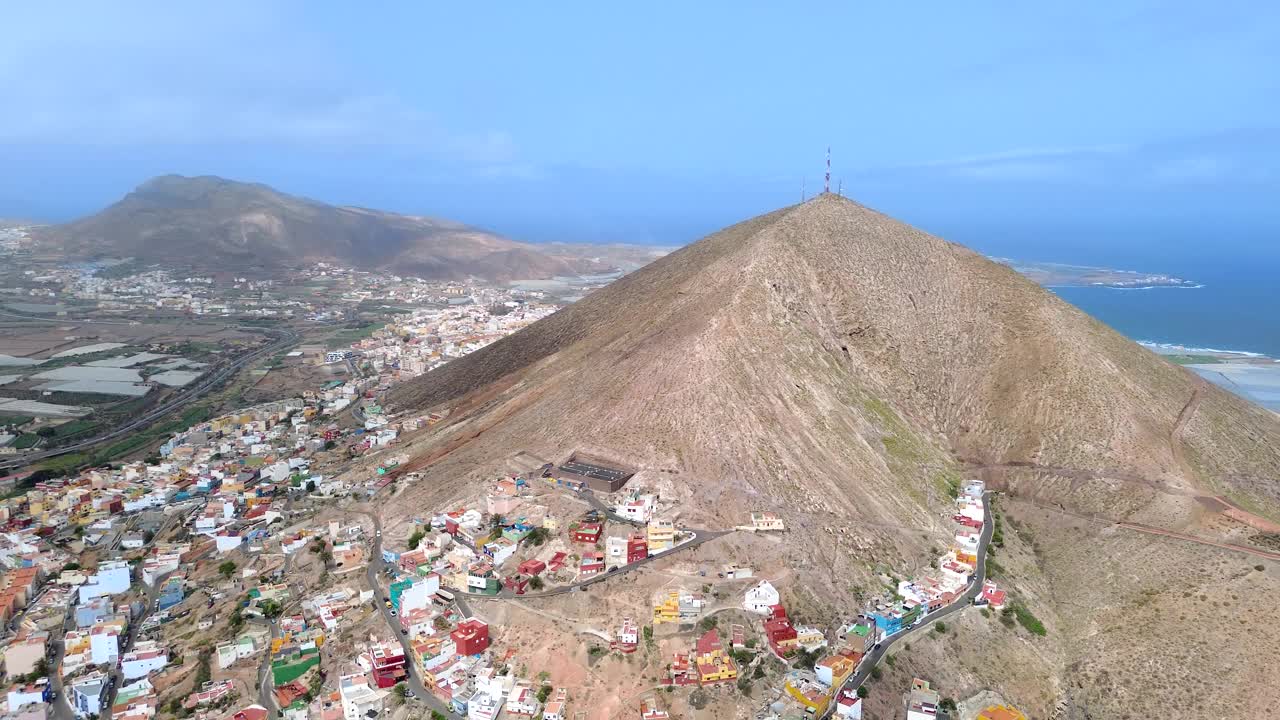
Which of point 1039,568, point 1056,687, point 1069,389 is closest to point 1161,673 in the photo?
point 1056,687

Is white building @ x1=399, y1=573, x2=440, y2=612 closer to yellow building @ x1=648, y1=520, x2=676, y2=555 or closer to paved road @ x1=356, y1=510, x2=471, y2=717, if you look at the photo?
paved road @ x1=356, y1=510, x2=471, y2=717

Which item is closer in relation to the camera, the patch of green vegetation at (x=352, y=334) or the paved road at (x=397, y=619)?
the paved road at (x=397, y=619)

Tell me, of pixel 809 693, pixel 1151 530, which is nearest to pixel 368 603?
pixel 809 693

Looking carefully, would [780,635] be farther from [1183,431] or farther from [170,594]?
[1183,431]

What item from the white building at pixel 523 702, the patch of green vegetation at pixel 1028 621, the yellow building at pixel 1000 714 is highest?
the white building at pixel 523 702

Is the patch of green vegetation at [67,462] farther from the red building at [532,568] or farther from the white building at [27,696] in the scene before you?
the red building at [532,568]

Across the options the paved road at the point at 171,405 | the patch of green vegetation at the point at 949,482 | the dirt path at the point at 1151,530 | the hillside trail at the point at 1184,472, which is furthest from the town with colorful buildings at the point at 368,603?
the paved road at the point at 171,405

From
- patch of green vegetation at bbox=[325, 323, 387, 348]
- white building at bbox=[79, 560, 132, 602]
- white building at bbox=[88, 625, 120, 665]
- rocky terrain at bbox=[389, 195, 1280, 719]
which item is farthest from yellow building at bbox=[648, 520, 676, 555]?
patch of green vegetation at bbox=[325, 323, 387, 348]

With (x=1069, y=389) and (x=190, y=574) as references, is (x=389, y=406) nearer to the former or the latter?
(x=190, y=574)
